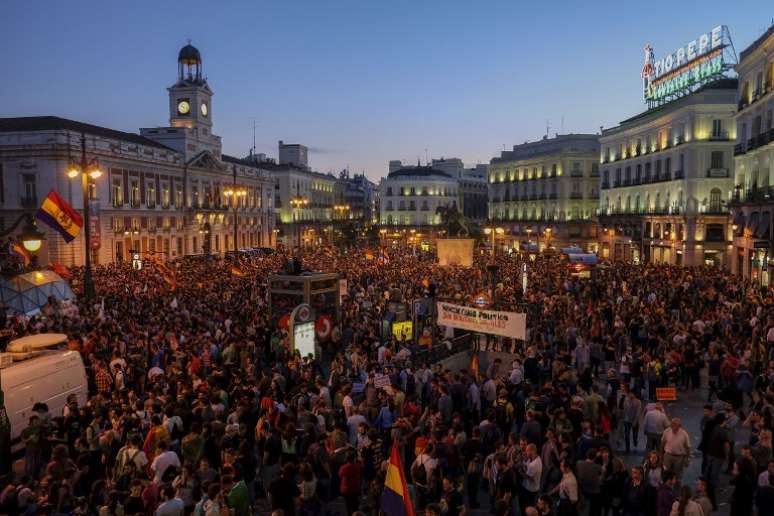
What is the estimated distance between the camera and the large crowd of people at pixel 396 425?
30.5 ft

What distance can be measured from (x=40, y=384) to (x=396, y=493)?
808cm

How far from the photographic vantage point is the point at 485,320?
18.2 m

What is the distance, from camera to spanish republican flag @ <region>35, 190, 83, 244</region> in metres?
25.2

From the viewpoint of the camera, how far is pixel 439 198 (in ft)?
370

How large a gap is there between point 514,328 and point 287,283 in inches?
Answer: 338

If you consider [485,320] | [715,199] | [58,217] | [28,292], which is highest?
[715,199]

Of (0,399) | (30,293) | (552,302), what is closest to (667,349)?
(552,302)

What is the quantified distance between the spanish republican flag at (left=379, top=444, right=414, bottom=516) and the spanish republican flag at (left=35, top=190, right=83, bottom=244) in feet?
69.4

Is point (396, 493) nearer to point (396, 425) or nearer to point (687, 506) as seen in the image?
point (396, 425)

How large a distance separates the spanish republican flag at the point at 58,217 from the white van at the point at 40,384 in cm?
1313

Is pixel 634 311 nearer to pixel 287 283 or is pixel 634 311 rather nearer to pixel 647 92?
pixel 287 283

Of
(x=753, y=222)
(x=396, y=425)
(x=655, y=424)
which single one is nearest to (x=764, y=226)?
(x=753, y=222)

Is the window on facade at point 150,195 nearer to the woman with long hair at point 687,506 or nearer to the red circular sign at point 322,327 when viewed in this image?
the red circular sign at point 322,327

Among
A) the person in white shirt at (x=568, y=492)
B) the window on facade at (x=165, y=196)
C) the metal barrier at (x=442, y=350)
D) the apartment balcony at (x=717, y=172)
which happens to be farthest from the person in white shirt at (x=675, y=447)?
the window on facade at (x=165, y=196)
